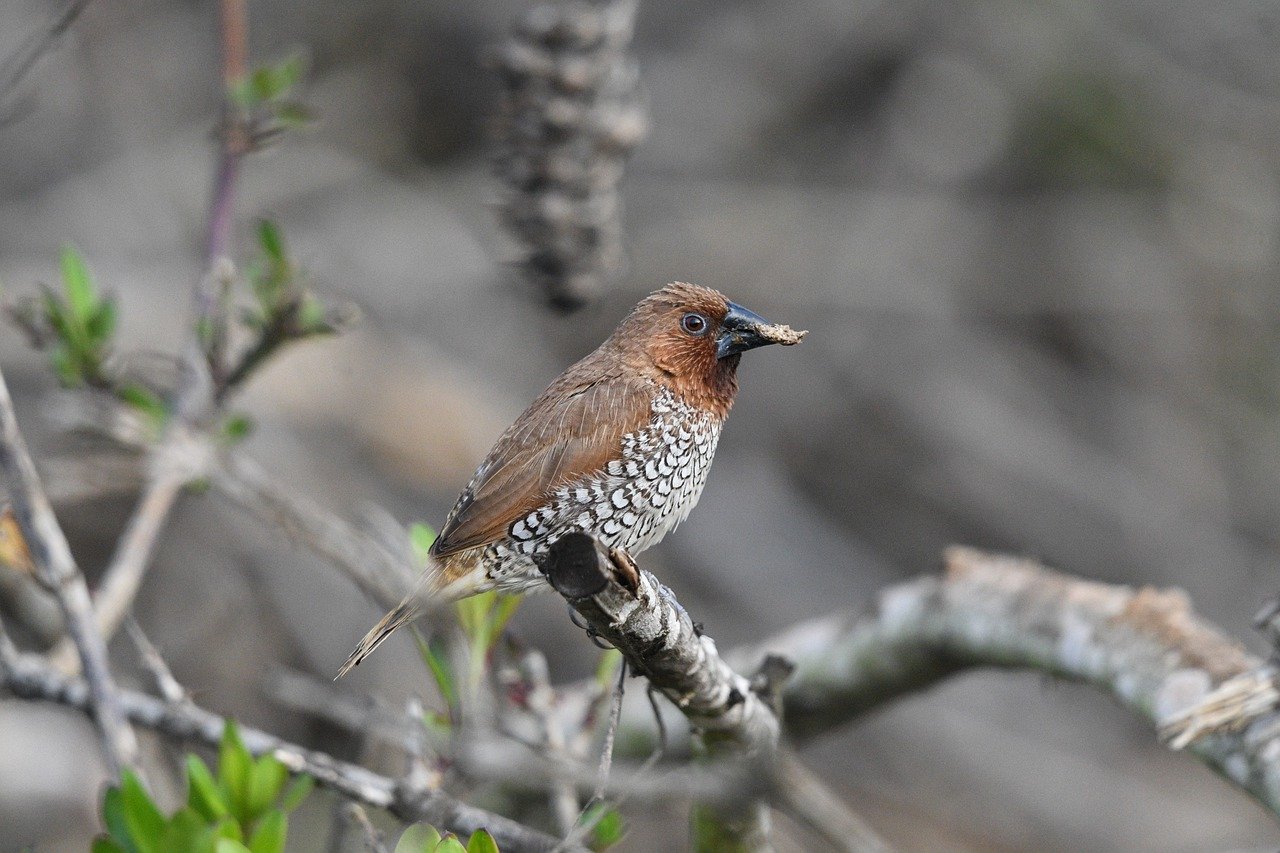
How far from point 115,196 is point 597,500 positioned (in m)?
6.26

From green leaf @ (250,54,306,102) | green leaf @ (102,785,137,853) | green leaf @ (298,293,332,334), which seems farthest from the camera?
green leaf @ (250,54,306,102)

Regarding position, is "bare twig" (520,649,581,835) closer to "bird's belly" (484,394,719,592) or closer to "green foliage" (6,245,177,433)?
"bird's belly" (484,394,719,592)

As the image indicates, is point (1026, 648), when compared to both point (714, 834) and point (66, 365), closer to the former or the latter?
point (714, 834)

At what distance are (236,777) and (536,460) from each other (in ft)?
2.78

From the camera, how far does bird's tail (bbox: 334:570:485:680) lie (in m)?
2.71

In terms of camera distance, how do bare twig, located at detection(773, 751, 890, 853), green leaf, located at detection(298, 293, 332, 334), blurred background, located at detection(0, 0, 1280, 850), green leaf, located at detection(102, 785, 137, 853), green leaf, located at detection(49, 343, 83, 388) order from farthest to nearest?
blurred background, located at detection(0, 0, 1280, 850) < green leaf, located at detection(49, 343, 83, 388) < green leaf, located at detection(298, 293, 332, 334) < green leaf, located at detection(102, 785, 137, 853) < bare twig, located at detection(773, 751, 890, 853)

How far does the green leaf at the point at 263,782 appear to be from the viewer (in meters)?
2.55

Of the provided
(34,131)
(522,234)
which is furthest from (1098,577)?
(34,131)

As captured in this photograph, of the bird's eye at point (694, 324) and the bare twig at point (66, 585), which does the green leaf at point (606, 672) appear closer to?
the bird's eye at point (694, 324)

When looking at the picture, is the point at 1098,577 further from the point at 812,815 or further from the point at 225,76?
the point at 812,815

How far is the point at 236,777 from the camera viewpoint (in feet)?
8.37

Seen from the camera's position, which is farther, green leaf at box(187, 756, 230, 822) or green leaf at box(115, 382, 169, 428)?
green leaf at box(115, 382, 169, 428)

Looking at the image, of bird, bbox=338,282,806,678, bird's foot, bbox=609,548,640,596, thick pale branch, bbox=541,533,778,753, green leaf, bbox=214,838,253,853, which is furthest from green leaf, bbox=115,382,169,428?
bird's foot, bbox=609,548,640,596

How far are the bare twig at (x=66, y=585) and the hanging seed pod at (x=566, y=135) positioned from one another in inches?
64.3
